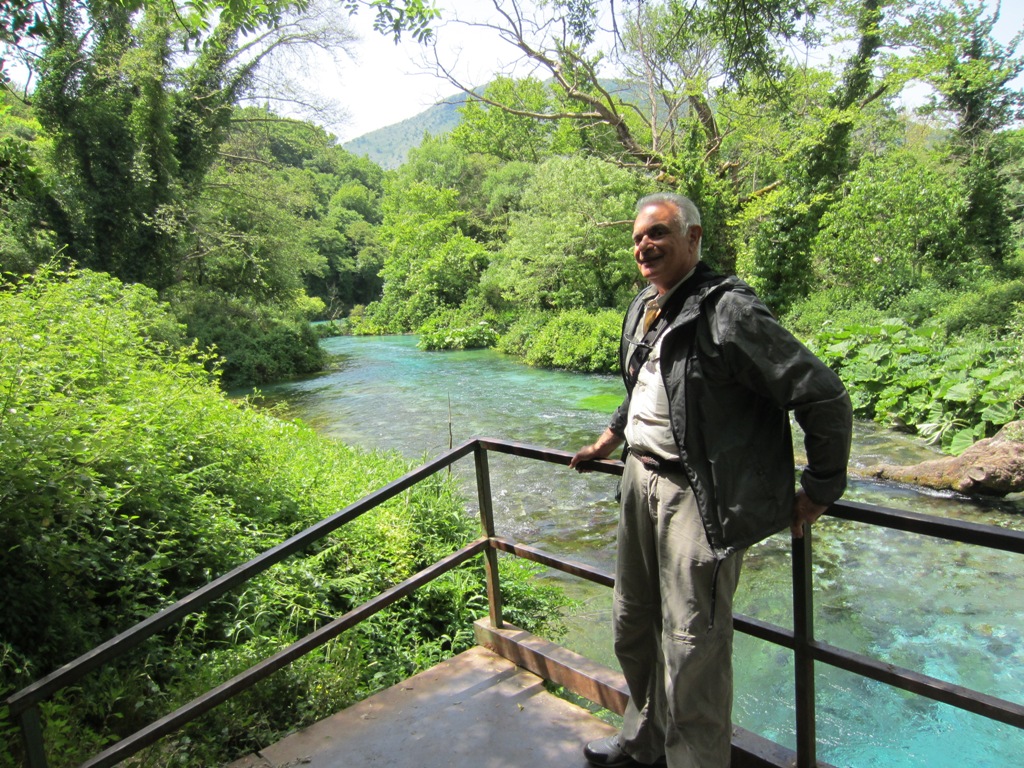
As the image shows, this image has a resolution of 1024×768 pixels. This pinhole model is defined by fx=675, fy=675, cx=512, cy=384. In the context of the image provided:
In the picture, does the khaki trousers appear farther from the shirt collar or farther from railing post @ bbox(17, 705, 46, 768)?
railing post @ bbox(17, 705, 46, 768)

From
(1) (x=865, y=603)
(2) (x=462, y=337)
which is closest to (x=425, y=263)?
(2) (x=462, y=337)

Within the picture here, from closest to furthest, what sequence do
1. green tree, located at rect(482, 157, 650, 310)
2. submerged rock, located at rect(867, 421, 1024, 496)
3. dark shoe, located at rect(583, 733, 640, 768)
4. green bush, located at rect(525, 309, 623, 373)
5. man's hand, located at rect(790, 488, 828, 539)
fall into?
man's hand, located at rect(790, 488, 828, 539) → dark shoe, located at rect(583, 733, 640, 768) → submerged rock, located at rect(867, 421, 1024, 496) → green bush, located at rect(525, 309, 623, 373) → green tree, located at rect(482, 157, 650, 310)

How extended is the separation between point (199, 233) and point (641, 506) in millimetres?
20494

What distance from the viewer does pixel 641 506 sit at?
2.07 m

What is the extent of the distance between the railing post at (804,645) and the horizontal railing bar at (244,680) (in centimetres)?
150

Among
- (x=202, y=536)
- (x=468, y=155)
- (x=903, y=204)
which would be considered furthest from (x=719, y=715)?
(x=468, y=155)

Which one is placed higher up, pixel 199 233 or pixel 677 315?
pixel 199 233

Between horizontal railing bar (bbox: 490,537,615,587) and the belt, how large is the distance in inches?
24.0

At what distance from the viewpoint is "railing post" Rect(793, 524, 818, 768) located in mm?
1915

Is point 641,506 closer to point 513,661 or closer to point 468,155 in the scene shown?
point 513,661

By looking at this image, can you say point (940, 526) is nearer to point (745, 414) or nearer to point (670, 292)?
point (745, 414)

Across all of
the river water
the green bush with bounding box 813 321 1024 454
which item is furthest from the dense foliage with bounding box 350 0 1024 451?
the river water

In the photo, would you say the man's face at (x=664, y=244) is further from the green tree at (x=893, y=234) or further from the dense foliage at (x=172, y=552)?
the green tree at (x=893, y=234)

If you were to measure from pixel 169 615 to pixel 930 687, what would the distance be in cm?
215
